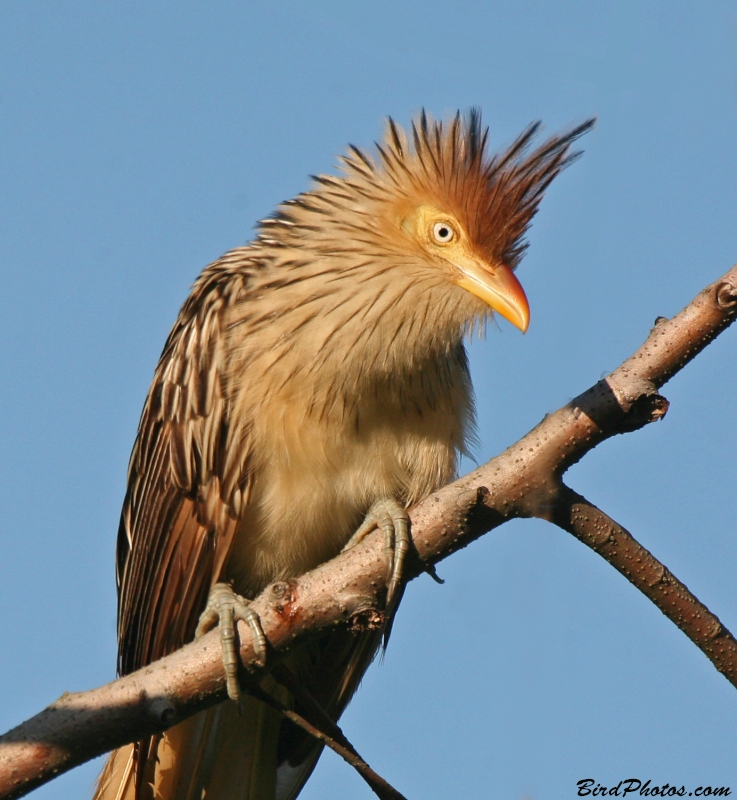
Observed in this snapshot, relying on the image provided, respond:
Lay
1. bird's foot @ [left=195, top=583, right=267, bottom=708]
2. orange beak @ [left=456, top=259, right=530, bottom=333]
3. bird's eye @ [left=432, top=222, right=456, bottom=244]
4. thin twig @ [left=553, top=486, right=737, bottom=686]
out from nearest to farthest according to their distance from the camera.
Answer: thin twig @ [left=553, top=486, right=737, bottom=686] < bird's foot @ [left=195, top=583, right=267, bottom=708] < orange beak @ [left=456, top=259, right=530, bottom=333] < bird's eye @ [left=432, top=222, right=456, bottom=244]

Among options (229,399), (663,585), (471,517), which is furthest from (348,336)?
(663,585)

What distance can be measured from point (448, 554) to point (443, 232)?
1.64m

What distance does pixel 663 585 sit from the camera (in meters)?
3.07

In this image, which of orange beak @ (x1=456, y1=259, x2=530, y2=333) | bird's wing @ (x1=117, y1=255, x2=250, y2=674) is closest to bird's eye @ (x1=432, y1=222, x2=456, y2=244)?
orange beak @ (x1=456, y1=259, x2=530, y2=333)

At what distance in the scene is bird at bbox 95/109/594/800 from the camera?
4.21m

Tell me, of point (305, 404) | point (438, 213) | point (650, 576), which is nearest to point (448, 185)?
point (438, 213)

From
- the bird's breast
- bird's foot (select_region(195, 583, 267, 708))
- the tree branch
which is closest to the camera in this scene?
the tree branch

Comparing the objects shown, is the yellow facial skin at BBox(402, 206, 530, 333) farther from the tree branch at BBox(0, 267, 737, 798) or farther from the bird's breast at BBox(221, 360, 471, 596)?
the tree branch at BBox(0, 267, 737, 798)

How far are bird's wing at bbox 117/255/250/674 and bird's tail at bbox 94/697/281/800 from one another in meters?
0.40

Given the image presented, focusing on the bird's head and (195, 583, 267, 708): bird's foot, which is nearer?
(195, 583, 267, 708): bird's foot

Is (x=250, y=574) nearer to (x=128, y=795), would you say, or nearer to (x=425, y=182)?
(x=128, y=795)

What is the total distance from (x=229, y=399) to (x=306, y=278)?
608mm

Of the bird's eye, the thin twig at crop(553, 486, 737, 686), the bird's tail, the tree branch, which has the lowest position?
the thin twig at crop(553, 486, 737, 686)

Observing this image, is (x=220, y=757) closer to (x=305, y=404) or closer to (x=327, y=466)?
(x=327, y=466)
